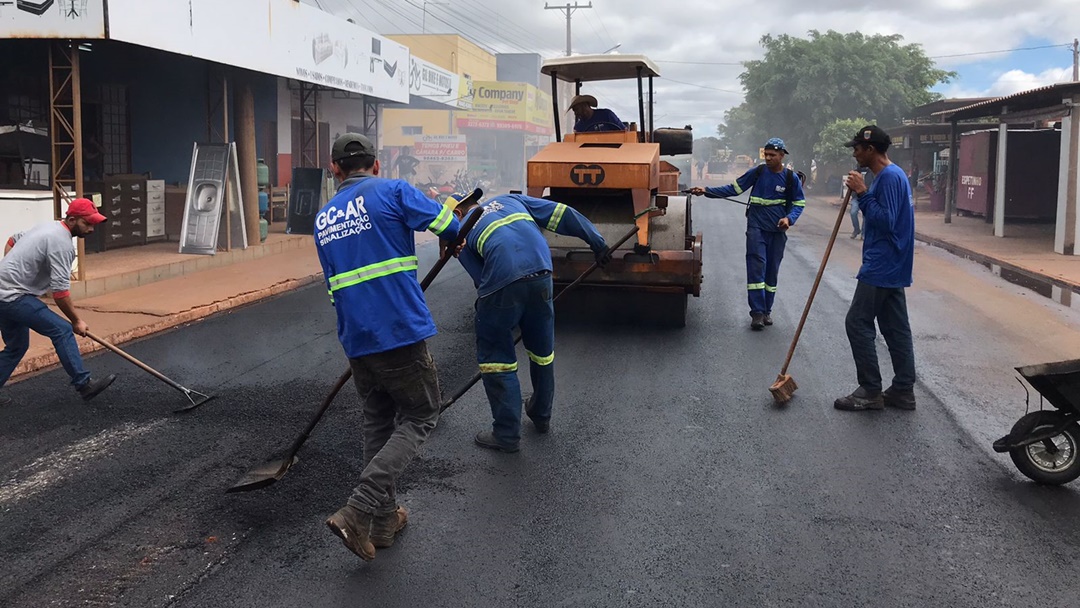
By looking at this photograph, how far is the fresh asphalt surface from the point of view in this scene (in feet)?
11.9

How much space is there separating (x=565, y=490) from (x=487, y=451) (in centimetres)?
75

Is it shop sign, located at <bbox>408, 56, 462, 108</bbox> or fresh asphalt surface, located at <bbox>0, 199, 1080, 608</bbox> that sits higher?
shop sign, located at <bbox>408, 56, 462, 108</bbox>

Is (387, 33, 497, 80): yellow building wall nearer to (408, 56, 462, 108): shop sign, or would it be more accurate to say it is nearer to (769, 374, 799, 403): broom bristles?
(408, 56, 462, 108): shop sign

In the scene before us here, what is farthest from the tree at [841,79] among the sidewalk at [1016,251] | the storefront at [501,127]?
the sidewalk at [1016,251]

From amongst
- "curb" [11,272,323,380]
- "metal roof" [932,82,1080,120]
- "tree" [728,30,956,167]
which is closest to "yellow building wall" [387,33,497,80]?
"tree" [728,30,956,167]

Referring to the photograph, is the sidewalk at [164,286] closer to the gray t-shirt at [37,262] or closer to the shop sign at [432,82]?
the gray t-shirt at [37,262]

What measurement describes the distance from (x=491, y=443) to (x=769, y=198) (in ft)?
15.5

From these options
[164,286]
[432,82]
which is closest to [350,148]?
[164,286]

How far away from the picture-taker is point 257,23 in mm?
14008

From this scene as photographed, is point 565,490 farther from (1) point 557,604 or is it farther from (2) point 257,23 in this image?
(2) point 257,23

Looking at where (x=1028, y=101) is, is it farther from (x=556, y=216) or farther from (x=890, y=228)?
(x=556, y=216)

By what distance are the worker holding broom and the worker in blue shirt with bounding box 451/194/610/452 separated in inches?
87.6

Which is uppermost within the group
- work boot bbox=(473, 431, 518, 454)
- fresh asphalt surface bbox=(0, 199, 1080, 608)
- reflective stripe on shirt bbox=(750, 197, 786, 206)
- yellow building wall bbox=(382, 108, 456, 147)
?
yellow building wall bbox=(382, 108, 456, 147)

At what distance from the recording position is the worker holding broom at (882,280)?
6.06 metres
